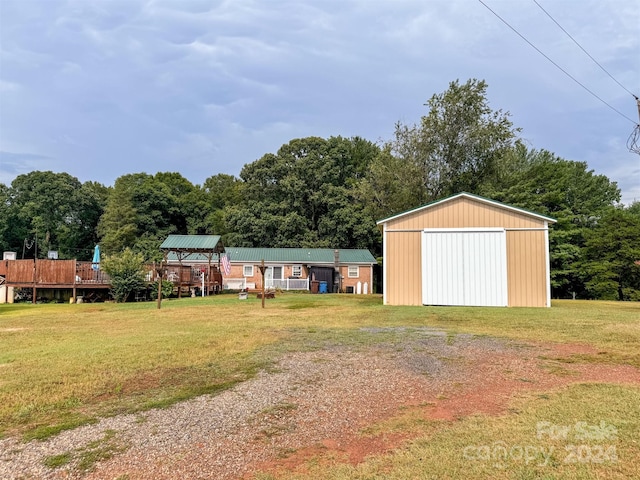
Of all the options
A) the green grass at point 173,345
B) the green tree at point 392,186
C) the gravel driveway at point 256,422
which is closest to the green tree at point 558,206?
the green tree at point 392,186

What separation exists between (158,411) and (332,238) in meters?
34.8

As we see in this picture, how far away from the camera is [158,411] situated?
4.05 m

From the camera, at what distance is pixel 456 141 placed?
2741cm

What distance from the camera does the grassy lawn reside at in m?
3.03

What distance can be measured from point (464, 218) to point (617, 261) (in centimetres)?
1716

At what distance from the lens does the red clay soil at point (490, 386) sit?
10.3 feet

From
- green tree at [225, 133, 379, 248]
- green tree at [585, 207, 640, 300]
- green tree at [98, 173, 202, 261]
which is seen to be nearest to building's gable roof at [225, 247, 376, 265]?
green tree at [225, 133, 379, 248]

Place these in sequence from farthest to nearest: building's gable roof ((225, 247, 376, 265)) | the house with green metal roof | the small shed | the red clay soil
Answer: building's gable roof ((225, 247, 376, 265)), the house with green metal roof, the small shed, the red clay soil

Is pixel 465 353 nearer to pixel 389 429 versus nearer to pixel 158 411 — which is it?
pixel 389 429

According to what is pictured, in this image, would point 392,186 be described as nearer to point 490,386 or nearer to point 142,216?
point 490,386

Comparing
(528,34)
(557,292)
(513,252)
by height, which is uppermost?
(528,34)

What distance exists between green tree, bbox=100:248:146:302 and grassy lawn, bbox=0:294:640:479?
7.76 m

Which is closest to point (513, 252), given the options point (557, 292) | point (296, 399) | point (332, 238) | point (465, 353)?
point (465, 353)

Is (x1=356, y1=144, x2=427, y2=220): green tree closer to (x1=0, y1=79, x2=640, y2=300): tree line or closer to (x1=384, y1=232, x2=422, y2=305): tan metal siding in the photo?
(x1=0, y1=79, x2=640, y2=300): tree line
